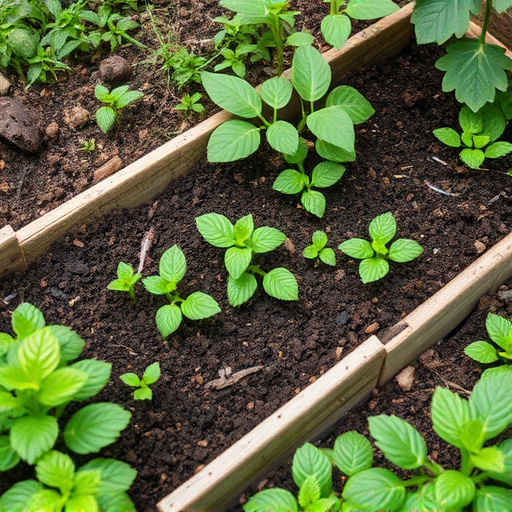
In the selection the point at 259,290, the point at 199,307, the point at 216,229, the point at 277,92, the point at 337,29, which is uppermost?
the point at 337,29

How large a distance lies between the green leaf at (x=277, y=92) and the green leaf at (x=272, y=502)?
1302mm

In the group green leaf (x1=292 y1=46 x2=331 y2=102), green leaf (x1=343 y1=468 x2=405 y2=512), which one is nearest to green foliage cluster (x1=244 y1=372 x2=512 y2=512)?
green leaf (x1=343 y1=468 x2=405 y2=512)

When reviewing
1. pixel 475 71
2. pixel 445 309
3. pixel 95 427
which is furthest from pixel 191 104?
pixel 95 427

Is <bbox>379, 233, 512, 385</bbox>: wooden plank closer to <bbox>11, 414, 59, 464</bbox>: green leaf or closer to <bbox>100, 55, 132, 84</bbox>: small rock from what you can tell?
<bbox>11, 414, 59, 464</bbox>: green leaf

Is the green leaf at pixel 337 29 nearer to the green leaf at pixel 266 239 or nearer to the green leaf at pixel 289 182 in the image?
the green leaf at pixel 289 182

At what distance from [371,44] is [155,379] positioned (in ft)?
5.23

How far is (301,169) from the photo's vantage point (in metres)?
2.35

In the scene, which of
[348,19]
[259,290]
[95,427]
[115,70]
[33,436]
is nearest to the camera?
[33,436]

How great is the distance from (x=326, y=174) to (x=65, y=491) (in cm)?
136

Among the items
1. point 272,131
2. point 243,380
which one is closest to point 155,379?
point 243,380

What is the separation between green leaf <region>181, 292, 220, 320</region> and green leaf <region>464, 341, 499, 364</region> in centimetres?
81

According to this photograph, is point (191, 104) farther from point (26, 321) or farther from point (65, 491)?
point (65, 491)

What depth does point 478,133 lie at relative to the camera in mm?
2461

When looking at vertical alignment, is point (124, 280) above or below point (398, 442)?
above
